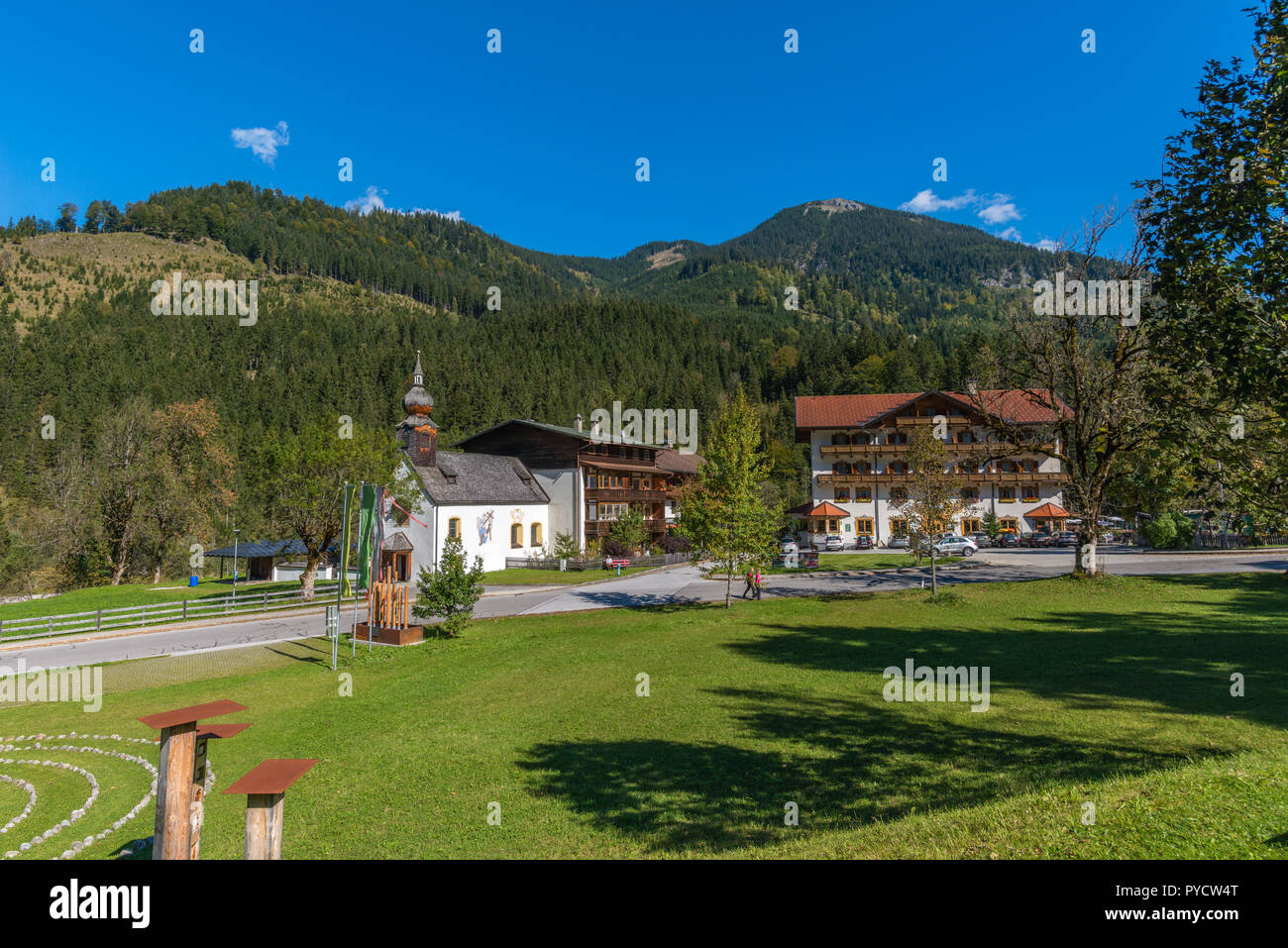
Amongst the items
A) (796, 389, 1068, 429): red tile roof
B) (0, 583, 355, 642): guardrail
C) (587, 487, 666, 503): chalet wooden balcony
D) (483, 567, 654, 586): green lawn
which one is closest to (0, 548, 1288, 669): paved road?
(0, 583, 355, 642): guardrail

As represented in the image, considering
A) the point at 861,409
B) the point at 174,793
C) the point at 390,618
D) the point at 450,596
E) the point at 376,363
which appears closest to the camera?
the point at 174,793

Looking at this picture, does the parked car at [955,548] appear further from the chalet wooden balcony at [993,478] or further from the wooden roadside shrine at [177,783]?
the wooden roadside shrine at [177,783]

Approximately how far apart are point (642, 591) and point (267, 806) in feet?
99.6

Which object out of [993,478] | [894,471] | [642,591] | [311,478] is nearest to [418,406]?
[311,478]

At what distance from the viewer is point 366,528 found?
20.0 meters

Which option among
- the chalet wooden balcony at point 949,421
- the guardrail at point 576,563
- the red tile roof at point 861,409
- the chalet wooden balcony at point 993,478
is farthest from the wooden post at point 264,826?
the red tile roof at point 861,409

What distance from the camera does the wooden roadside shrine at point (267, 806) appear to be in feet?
12.6

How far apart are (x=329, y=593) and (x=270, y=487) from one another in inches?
263

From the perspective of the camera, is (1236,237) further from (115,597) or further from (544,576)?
(115,597)

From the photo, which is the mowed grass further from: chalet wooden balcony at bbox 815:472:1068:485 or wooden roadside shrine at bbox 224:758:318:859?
chalet wooden balcony at bbox 815:472:1068:485

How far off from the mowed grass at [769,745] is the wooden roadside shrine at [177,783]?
→ 317 cm

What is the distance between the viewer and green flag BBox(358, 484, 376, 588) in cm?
1959

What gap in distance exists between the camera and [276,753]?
11.4 m
